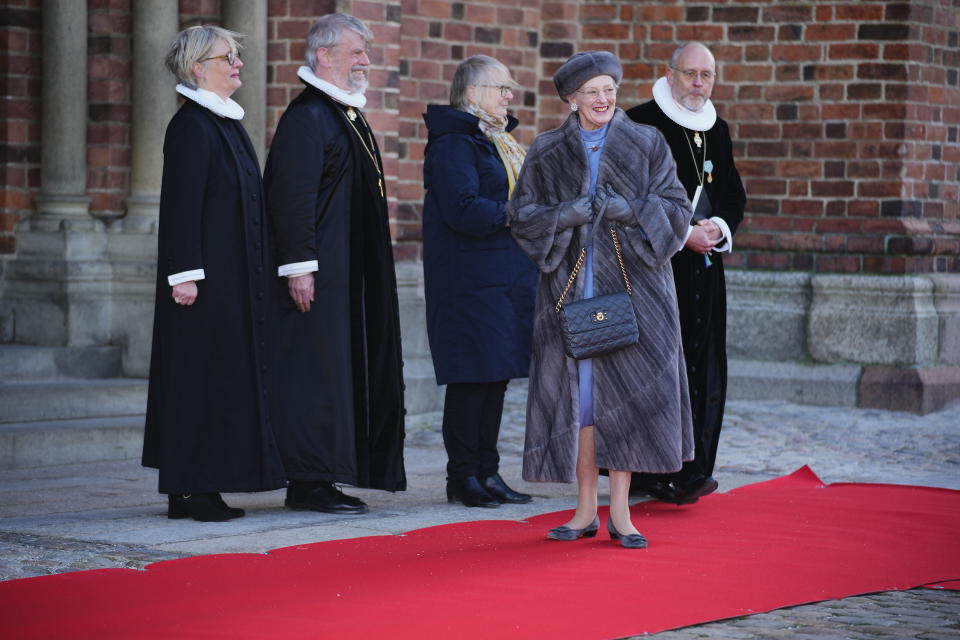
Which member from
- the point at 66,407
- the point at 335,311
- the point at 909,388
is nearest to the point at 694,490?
the point at 335,311

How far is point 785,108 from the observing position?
9781 millimetres

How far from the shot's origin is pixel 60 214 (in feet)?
27.8

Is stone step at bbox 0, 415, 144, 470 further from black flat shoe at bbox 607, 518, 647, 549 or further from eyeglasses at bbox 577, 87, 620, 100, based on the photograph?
eyeglasses at bbox 577, 87, 620, 100

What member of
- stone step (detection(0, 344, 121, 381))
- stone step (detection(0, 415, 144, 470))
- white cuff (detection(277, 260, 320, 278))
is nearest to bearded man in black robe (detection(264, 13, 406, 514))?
white cuff (detection(277, 260, 320, 278))

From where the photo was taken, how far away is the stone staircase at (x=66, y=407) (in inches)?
291

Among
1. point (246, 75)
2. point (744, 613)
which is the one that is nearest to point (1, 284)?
point (246, 75)

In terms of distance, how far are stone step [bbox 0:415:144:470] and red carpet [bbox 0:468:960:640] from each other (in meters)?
2.39

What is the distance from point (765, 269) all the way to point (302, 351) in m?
4.36

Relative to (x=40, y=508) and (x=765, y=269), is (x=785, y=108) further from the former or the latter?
(x=40, y=508)

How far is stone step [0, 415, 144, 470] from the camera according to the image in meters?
7.29

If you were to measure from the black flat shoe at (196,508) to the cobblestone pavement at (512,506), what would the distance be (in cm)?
7

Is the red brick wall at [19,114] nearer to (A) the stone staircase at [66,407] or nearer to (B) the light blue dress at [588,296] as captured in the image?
(A) the stone staircase at [66,407]

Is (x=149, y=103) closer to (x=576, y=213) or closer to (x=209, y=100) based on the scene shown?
(x=209, y=100)

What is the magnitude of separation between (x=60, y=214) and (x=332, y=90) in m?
2.77
